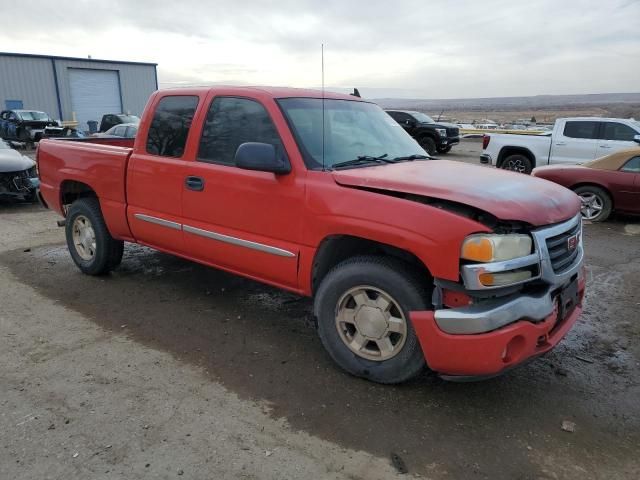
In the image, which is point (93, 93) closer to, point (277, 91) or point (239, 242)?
point (277, 91)

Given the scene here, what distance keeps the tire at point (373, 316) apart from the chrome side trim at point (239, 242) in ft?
1.37

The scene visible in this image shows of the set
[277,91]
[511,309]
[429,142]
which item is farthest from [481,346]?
[429,142]

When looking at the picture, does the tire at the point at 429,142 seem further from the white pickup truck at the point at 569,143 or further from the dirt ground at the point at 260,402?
the dirt ground at the point at 260,402

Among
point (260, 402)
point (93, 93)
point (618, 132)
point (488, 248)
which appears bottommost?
point (260, 402)

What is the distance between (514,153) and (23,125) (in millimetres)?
20602

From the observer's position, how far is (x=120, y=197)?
4977 mm

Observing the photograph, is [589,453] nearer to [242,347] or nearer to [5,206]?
[242,347]

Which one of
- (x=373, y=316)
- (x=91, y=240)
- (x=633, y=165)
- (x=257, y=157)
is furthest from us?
(x=633, y=165)

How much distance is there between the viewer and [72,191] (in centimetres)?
570

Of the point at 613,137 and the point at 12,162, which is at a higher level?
the point at 613,137

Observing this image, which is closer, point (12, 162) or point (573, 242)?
point (573, 242)

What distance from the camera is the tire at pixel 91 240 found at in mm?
5340

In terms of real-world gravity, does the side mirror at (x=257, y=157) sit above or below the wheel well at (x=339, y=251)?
above

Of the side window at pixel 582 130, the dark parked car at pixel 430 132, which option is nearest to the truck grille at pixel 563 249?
the side window at pixel 582 130
